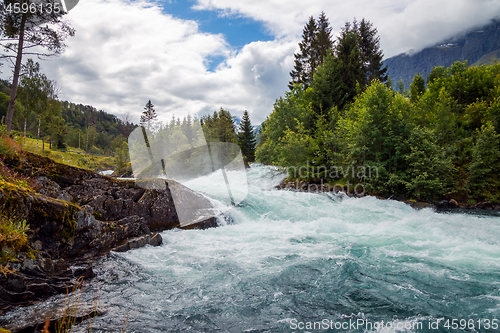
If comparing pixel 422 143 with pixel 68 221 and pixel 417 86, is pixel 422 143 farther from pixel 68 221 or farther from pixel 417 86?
pixel 417 86

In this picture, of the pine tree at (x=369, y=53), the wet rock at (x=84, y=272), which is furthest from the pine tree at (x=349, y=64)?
the wet rock at (x=84, y=272)

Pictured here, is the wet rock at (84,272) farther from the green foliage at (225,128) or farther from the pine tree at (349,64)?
the green foliage at (225,128)

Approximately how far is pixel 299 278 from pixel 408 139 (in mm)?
17959

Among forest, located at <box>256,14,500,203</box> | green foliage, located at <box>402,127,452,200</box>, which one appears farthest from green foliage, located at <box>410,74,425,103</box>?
green foliage, located at <box>402,127,452,200</box>

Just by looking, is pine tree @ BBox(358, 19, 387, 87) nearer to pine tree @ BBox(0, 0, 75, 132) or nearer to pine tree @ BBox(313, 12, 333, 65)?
pine tree @ BBox(313, 12, 333, 65)

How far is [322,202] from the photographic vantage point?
1741 cm

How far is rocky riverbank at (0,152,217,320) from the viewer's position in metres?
4.48

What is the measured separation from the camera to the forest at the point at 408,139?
17953mm

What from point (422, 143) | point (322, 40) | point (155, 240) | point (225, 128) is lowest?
point (155, 240)

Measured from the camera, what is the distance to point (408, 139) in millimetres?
19094

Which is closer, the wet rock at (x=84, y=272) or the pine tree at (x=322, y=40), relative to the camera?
the wet rock at (x=84, y=272)

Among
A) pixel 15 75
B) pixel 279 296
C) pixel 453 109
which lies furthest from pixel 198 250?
pixel 453 109

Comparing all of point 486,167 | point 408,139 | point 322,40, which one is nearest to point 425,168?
point 408,139

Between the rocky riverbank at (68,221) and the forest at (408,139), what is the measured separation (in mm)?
16032
